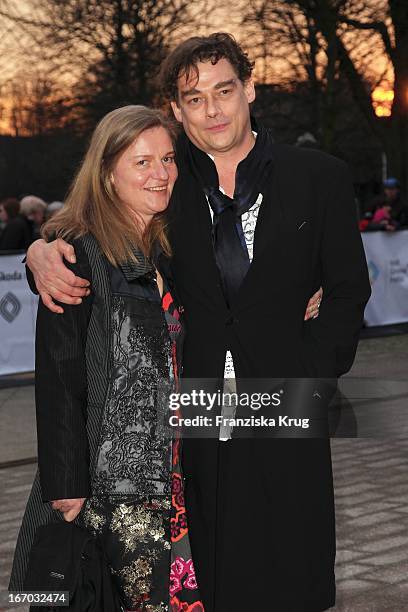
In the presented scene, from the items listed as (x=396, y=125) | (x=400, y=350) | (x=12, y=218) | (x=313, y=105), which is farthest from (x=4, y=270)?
(x=313, y=105)

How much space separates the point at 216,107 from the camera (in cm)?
346

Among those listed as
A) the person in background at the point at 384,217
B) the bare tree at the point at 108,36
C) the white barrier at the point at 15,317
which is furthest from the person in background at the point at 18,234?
the bare tree at the point at 108,36

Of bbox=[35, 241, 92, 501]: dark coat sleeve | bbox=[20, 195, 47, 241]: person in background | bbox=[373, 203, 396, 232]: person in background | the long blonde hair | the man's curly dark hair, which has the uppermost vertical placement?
the man's curly dark hair

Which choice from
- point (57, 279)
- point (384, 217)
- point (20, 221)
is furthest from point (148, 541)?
point (384, 217)

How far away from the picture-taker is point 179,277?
3432mm

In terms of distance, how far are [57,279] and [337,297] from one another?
0.80 m

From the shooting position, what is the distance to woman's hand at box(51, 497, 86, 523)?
3244mm

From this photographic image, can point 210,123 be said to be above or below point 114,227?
above

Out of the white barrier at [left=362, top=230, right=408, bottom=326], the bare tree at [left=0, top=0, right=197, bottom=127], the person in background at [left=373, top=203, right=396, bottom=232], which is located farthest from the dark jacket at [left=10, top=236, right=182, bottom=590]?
the bare tree at [left=0, top=0, right=197, bottom=127]

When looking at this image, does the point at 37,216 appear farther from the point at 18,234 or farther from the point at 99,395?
the point at 99,395

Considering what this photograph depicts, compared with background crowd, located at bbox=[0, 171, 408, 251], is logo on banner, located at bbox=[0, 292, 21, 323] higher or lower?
lower

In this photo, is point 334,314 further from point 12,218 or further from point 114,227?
point 12,218

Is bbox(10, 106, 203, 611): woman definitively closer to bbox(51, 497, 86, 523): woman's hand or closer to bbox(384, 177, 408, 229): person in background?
bbox(51, 497, 86, 523): woman's hand

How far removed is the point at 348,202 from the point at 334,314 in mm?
350
